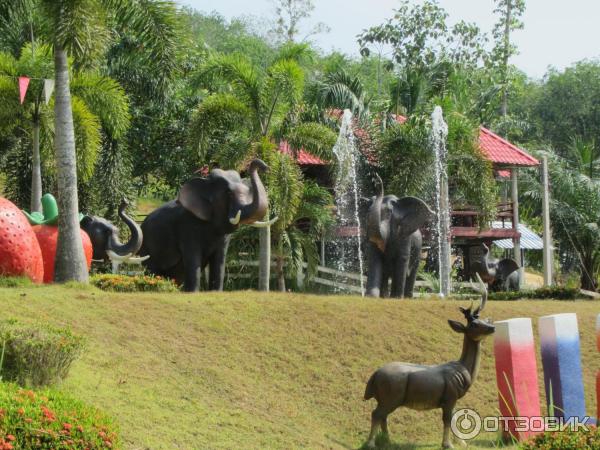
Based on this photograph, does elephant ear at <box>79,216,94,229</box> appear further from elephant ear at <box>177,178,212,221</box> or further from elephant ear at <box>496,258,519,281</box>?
elephant ear at <box>496,258,519,281</box>

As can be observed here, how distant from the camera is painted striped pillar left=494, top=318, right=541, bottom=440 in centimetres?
1225

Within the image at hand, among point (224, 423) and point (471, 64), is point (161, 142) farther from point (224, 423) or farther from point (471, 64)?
point (224, 423)

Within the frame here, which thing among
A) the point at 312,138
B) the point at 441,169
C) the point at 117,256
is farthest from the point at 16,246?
the point at 441,169

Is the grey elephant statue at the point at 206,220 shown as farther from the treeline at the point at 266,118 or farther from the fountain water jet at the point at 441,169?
the fountain water jet at the point at 441,169

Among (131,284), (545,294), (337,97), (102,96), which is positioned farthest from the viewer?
(337,97)

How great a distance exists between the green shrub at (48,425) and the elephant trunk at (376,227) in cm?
1120

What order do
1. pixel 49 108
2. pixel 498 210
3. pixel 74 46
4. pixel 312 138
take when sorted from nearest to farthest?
pixel 74 46 < pixel 49 108 < pixel 312 138 < pixel 498 210

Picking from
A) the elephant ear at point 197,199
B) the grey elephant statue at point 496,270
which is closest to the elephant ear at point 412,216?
the elephant ear at point 197,199

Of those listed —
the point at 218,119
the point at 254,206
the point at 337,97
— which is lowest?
the point at 254,206

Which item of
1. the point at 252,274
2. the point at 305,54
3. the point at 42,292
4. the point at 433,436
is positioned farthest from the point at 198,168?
the point at 433,436

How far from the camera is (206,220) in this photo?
1828 cm

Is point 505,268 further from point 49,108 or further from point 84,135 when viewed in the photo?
point 49,108

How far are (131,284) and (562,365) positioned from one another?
760 cm

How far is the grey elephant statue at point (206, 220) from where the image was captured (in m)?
18.0
